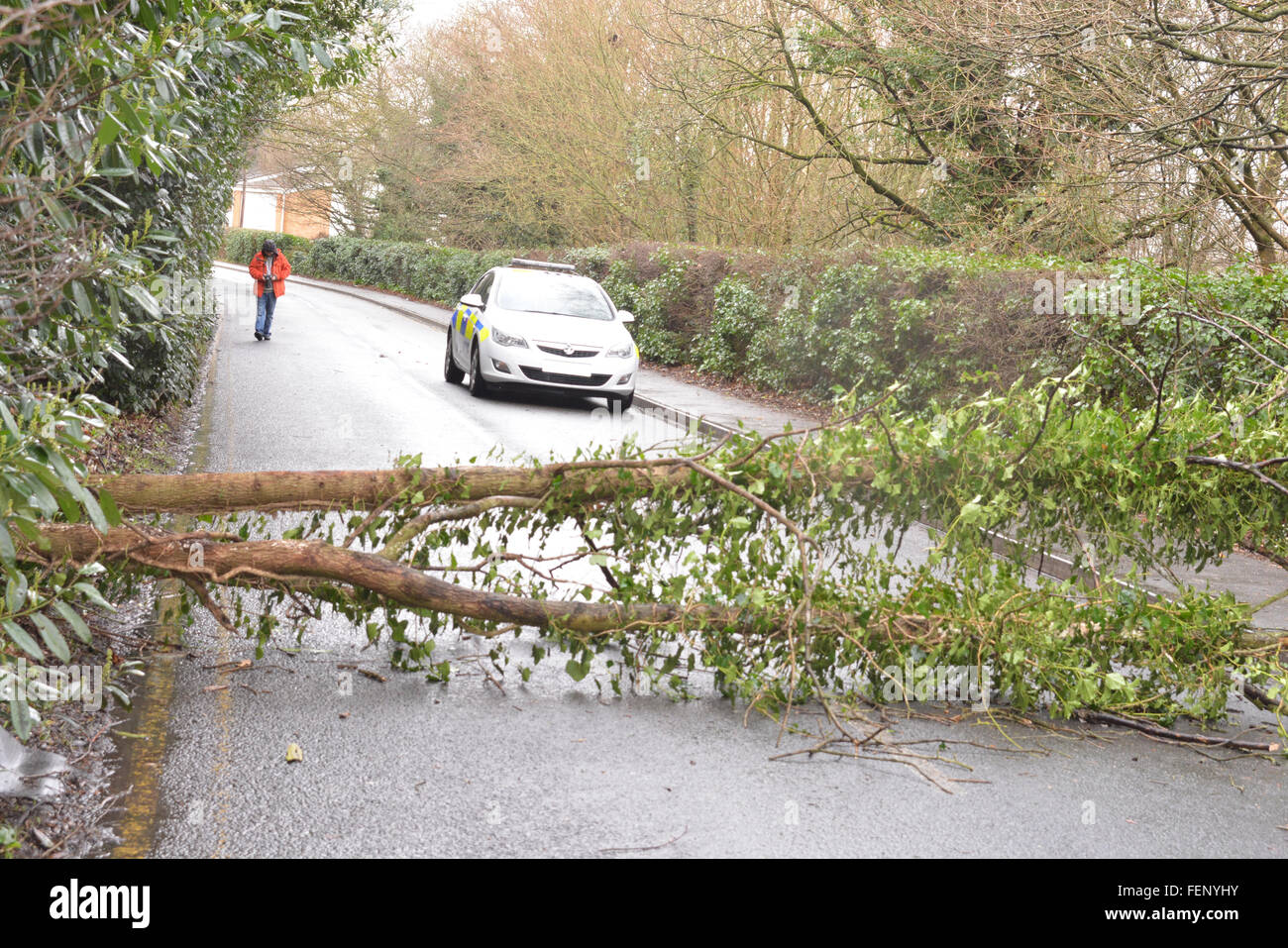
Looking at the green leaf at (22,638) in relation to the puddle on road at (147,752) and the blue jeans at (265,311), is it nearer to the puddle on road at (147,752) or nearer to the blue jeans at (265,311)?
the puddle on road at (147,752)

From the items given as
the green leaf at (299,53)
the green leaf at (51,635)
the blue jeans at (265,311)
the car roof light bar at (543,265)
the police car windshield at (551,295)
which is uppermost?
the green leaf at (299,53)

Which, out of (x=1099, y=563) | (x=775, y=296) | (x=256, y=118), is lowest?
(x=1099, y=563)

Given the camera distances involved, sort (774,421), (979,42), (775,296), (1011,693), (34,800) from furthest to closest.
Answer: (775,296) < (774,421) < (979,42) < (1011,693) < (34,800)

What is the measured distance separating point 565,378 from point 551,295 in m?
1.92

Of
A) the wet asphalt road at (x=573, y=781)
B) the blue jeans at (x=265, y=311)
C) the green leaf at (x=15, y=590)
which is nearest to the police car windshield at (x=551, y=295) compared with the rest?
the blue jeans at (x=265, y=311)

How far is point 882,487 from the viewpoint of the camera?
233 inches

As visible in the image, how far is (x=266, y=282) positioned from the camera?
22.6 metres

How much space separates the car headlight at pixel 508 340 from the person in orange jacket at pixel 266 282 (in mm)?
8080

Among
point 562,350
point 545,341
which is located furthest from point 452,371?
point 562,350

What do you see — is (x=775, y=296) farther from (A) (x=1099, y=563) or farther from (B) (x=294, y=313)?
(B) (x=294, y=313)

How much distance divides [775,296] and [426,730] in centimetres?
1421

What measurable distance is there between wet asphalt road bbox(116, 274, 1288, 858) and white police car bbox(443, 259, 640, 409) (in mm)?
9734

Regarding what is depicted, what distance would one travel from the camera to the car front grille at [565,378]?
15914 millimetres

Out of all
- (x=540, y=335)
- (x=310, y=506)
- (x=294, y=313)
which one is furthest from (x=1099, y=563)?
(x=294, y=313)
